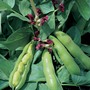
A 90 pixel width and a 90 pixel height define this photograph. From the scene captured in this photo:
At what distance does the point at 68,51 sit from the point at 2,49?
1.26ft

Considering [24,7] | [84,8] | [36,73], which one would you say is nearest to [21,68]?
[36,73]

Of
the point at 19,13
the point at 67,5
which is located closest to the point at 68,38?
the point at 67,5

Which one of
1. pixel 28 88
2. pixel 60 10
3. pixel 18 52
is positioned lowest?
pixel 28 88

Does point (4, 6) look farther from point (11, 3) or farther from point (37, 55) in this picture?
point (37, 55)

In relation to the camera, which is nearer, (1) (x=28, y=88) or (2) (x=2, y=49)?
(1) (x=28, y=88)

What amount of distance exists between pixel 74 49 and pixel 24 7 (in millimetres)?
336

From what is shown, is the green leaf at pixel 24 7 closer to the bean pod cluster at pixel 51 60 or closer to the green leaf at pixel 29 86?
the bean pod cluster at pixel 51 60

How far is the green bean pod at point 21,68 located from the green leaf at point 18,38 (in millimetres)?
45

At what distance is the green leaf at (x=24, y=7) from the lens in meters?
1.75

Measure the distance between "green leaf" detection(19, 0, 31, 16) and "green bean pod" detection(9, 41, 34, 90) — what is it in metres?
0.15

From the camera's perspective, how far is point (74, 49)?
1.68 meters

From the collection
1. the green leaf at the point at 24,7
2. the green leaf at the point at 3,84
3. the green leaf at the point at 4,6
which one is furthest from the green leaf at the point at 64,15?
the green leaf at the point at 3,84

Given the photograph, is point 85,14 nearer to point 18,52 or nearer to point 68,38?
point 68,38

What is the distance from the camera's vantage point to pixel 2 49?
1878 millimetres
